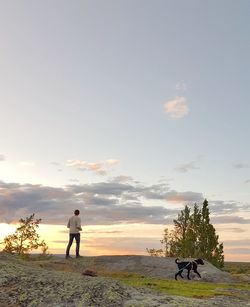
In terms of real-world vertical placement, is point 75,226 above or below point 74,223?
below

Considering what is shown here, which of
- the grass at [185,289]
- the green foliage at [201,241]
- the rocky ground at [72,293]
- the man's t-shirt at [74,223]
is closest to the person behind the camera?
the rocky ground at [72,293]

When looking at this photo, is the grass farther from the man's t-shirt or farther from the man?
the man's t-shirt

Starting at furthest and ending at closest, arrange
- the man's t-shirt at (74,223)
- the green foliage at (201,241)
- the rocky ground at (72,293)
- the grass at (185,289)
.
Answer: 1. the green foliage at (201,241)
2. the man's t-shirt at (74,223)
3. the grass at (185,289)
4. the rocky ground at (72,293)

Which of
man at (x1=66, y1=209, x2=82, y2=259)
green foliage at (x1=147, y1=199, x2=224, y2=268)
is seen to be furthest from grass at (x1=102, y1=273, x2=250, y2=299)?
green foliage at (x1=147, y1=199, x2=224, y2=268)

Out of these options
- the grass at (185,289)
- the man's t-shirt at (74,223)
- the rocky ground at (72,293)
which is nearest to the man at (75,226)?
the man's t-shirt at (74,223)

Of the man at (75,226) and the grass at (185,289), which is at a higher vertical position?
the man at (75,226)

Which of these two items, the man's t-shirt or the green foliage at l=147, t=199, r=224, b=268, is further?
the green foliage at l=147, t=199, r=224, b=268

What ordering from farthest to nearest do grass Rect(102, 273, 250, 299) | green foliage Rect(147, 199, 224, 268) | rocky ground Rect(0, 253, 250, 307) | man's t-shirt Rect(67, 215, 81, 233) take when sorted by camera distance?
green foliage Rect(147, 199, 224, 268), man's t-shirt Rect(67, 215, 81, 233), grass Rect(102, 273, 250, 299), rocky ground Rect(0, 253, 250, 307)

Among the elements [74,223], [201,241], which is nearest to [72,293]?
[74,223]

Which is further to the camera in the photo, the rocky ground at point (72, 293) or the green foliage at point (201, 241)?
the green foliage at point (201, 241)

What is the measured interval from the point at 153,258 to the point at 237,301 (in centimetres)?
2100

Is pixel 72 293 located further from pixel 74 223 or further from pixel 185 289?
pixel 74 223

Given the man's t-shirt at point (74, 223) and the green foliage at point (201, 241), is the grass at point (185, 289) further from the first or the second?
the green foliage at point (201, 241)

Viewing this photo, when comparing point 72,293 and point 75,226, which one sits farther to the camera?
point 75,226
